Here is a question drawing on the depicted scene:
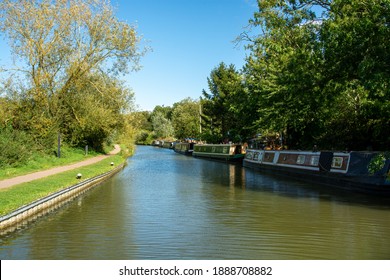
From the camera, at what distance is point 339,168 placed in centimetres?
1748

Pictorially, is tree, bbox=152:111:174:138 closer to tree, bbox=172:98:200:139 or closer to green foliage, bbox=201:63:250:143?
tree, bbox=172:98:200:139

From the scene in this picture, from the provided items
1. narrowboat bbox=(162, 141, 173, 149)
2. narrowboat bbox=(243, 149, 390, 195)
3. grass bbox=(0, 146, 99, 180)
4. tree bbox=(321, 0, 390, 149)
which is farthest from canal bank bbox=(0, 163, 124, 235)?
narrowboat bbox=(162, 141, 173, 149)

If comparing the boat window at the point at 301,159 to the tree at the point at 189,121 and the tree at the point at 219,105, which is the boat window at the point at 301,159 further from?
the tree at the point at 189,121

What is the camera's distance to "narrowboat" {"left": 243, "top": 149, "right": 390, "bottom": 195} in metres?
14.4

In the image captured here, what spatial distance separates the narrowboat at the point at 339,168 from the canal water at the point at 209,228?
63cm

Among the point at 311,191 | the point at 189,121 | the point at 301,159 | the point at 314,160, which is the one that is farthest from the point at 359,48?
the point at 189,121

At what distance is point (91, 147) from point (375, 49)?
28.2m

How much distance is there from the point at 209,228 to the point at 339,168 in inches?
366

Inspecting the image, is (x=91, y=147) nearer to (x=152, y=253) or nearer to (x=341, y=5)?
(x=341, y=5)

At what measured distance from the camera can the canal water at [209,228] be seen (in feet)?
25.7

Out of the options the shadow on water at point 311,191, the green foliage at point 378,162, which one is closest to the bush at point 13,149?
the shadow on water at point 311,191

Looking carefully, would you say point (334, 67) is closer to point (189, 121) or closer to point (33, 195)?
point (33, 195)

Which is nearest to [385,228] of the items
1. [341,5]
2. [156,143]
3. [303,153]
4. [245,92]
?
[341,5]

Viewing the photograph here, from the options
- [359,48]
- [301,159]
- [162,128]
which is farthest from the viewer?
[162,128]
